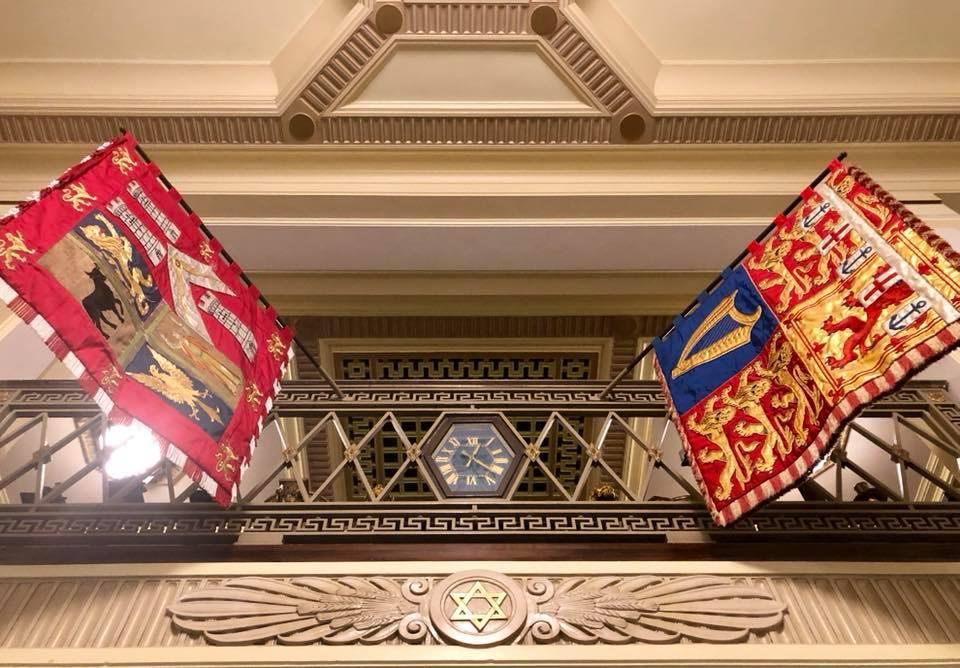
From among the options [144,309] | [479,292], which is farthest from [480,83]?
[144,309]

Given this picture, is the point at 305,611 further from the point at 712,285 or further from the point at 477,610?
the point at 712,285

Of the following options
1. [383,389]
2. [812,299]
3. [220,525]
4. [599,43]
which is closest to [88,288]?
[220,525]

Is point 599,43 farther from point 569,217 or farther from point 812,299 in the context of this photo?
point 812,299

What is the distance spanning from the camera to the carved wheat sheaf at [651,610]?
243cm

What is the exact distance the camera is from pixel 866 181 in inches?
116

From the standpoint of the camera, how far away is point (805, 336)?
2.73 m

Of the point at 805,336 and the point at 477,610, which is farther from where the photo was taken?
the point at 805,336

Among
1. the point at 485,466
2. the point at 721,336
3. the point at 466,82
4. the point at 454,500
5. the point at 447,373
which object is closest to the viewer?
the point at 454,500

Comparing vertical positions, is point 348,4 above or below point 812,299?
above

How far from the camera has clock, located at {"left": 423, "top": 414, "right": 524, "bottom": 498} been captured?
10.4ft

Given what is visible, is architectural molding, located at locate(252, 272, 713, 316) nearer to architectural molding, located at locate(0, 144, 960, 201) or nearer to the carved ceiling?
architectural molding, located at locate(0, 144, 960, 201)

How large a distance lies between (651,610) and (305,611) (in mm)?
1237

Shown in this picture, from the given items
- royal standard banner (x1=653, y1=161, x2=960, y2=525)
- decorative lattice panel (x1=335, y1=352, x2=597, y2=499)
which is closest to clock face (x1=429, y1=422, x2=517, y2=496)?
royal standard banner (x1=653, y1=161, x2=960, y2=525)

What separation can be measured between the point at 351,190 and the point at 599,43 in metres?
1.91
